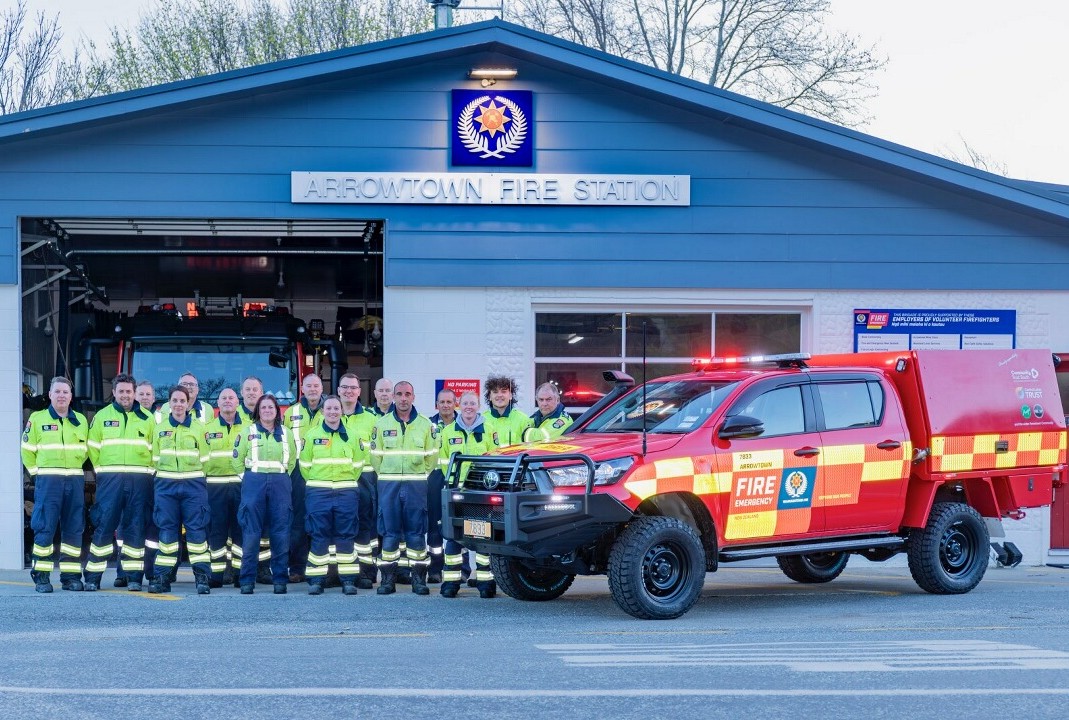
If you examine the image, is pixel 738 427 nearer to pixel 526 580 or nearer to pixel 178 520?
pixel 526 580

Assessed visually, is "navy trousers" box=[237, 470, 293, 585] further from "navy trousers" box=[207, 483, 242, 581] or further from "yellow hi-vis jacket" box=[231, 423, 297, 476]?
"navy trousers" box=[207, 483, 242, 581]

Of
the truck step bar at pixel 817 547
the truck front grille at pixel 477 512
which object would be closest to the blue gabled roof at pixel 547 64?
the truck step bar at pixel 817 547

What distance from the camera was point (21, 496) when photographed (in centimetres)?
1465

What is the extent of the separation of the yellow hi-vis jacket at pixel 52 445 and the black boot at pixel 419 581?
3.27m

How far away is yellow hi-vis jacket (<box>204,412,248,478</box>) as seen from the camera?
12.5 metres

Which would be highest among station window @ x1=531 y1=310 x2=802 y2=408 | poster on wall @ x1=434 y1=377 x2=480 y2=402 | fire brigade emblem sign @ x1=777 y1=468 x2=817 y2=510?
station window @ x1=531 y1=310 x2=802 y2=408

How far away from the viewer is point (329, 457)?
12.2 m

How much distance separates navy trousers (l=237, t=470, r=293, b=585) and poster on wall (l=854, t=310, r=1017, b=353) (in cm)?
703

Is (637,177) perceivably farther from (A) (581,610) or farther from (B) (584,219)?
(A) (581,610)

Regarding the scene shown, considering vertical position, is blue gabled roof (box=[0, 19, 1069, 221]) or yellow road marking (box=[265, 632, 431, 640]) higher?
blue gabled roof (box=[0, 19, 1069, 221])

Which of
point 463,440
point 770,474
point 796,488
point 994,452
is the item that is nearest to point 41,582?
point 463,440

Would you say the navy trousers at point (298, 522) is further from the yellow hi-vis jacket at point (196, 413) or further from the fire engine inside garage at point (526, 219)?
the fire engine inside garage at point (526, 219)

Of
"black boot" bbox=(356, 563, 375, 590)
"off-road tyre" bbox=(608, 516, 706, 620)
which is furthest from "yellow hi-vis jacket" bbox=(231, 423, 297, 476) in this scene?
"off-road tyre" bbox=(608, 516, 706, 620)

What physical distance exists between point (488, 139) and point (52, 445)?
5825 mm
